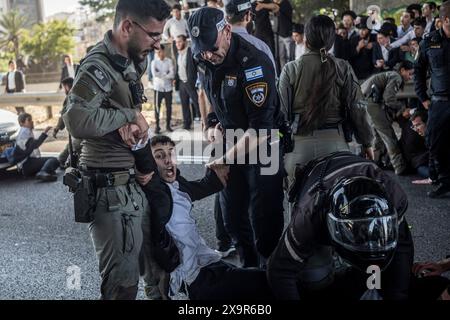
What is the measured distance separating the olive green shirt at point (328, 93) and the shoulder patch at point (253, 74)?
0.57 metres

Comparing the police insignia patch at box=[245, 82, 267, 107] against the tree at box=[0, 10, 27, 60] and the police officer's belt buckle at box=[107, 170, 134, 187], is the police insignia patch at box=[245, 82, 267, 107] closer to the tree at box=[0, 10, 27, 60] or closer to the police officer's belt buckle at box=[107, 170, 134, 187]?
the police officer's belt buckle at box=[107, 170, 134, 187]

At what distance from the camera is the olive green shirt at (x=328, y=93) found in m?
3.46

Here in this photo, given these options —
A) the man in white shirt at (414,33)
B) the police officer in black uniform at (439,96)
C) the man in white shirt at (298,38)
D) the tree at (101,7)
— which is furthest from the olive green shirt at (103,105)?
the tree at (101,7)

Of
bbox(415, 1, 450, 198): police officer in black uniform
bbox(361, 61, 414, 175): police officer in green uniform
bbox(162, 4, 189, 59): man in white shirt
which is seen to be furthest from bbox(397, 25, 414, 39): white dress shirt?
bbox(415, 1, 450, 198): police officer in black uniform

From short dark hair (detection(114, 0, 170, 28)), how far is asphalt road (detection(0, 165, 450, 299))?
72.1 inches

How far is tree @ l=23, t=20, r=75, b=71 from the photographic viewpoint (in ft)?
121

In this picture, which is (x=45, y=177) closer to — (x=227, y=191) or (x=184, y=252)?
(x=227, y=191)

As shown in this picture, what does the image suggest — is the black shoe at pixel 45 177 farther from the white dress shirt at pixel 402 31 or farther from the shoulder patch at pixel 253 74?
the white dress shirt at pixel 402 31

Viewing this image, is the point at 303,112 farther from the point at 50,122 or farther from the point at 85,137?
the point at 50,122

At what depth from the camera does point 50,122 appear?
12234mm

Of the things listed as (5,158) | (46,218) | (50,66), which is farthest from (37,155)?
(50,66)

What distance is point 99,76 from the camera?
215 centimetres

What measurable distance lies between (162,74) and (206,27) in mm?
6636

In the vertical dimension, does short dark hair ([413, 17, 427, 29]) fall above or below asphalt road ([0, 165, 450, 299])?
above
